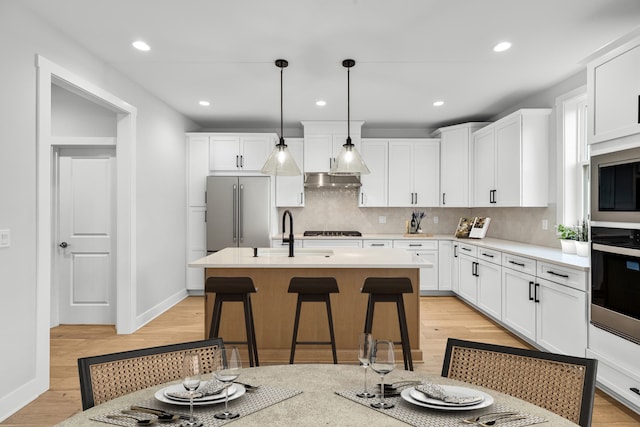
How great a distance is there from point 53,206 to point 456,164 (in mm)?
5258

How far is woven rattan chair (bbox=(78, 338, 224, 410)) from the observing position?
1336mm

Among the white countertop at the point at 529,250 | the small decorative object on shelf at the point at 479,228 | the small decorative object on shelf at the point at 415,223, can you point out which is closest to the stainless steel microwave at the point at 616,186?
the white countertop at the point at 529,250

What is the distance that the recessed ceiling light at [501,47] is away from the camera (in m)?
3.57

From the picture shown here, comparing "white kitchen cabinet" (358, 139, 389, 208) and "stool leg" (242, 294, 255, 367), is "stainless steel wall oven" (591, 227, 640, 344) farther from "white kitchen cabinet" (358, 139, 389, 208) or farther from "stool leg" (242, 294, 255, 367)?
"white kitchen cabinet" (358, 139, 389, 208)

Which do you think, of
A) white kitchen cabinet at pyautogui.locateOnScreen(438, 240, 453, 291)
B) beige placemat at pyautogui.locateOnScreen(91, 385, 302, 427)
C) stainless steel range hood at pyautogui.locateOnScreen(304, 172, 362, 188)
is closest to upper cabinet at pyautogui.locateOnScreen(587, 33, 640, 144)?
beige placemat at pyautogui.locateOnScreen(91, 385, 302, 427)

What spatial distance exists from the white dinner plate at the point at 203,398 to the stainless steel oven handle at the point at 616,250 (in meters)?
2.50

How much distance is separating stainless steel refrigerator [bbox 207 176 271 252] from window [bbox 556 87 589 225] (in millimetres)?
3667

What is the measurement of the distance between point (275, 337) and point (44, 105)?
2537 mm

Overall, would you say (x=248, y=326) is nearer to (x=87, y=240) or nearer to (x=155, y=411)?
(x=155, y=411)

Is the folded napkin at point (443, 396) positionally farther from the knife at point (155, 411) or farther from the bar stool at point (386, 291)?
the bar stool at point (386, 291)

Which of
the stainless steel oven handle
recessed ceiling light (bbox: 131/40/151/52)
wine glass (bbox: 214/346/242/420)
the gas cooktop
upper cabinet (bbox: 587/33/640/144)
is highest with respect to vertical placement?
recessed ceiling light (bbox: 131/40/151/52)

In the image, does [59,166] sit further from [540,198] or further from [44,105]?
[540,198]

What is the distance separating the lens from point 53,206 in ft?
16.2

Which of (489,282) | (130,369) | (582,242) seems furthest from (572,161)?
(130,369)
